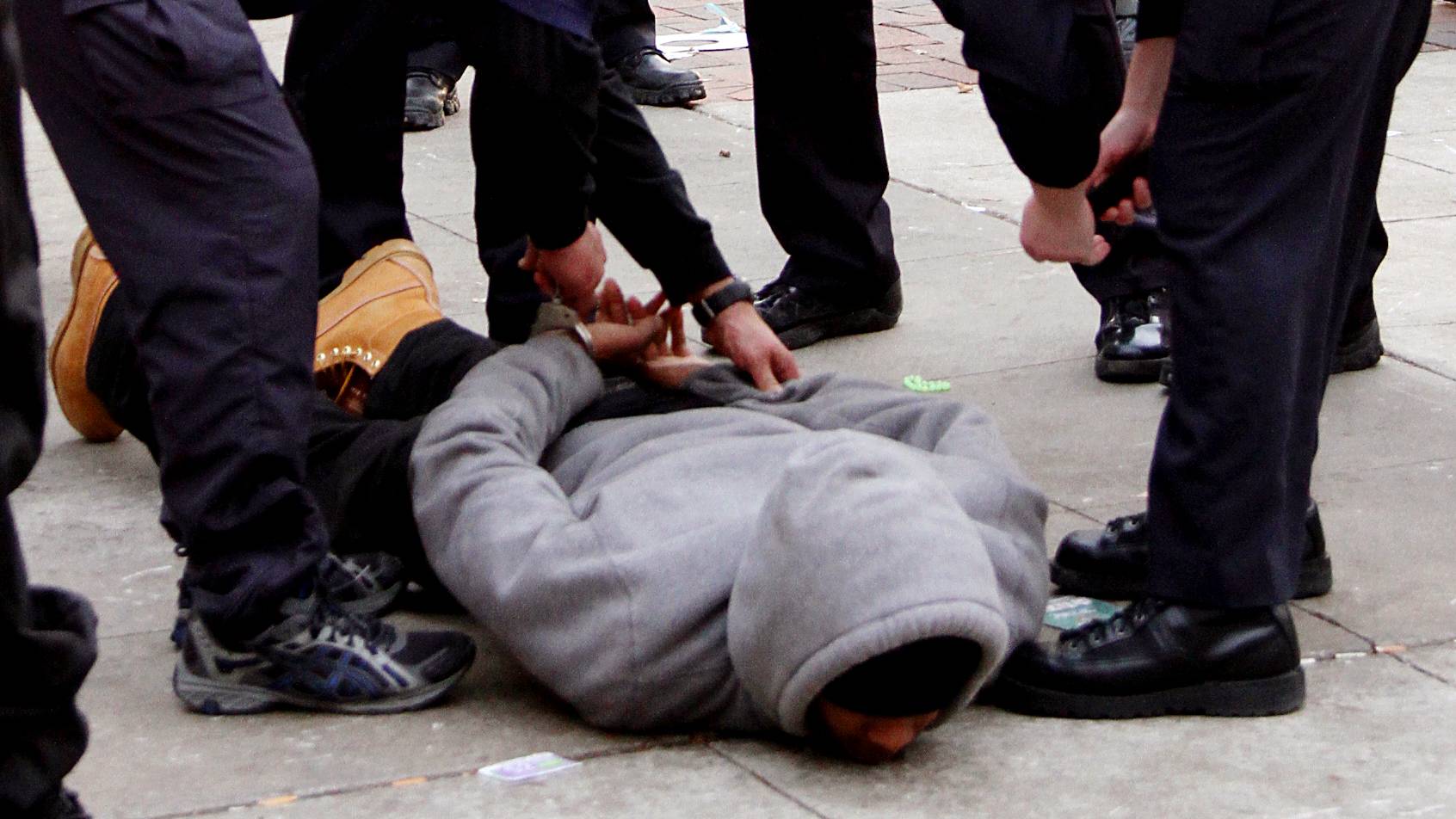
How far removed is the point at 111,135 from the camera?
2.34 m

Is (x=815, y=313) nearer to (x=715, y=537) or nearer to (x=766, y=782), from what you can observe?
(x=715, y=537)

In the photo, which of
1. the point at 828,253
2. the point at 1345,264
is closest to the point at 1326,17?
the point at 1345,264

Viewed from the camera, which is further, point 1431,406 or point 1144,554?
point 1431,406

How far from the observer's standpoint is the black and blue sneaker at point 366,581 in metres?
2.77

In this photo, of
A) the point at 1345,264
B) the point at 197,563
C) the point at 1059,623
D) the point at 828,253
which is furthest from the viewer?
the point at 828,253

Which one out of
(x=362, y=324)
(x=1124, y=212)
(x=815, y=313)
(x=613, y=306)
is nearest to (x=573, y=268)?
(x=613, y=306)

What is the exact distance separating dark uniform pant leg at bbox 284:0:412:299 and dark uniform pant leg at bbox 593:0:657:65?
2491mm

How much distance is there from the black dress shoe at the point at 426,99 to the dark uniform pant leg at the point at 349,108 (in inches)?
92.3

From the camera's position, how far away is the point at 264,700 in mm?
2500

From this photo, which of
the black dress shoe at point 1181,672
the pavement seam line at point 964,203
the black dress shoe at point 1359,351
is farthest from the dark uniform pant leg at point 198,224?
the pavement seam line at point 964,203

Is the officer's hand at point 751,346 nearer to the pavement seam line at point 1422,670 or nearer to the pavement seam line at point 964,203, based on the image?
the pavement seam line at point 1422,670

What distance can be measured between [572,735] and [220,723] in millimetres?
432

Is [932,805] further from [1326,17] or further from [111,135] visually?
[111,135]

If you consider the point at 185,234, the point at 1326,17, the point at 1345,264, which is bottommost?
the point at 1345,264
